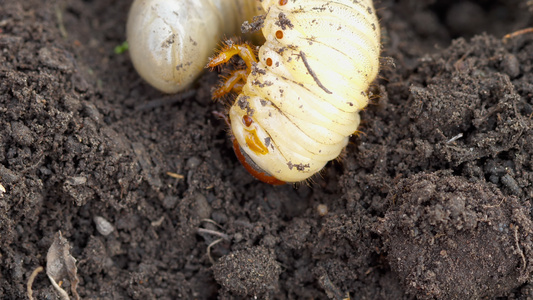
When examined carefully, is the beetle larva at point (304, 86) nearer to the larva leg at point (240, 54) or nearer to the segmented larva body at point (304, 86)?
the segmented larva body at point (304, 86)

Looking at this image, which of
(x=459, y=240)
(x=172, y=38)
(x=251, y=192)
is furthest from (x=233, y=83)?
(x=459, y=240)

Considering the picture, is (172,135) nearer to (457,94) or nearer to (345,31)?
(345,31)

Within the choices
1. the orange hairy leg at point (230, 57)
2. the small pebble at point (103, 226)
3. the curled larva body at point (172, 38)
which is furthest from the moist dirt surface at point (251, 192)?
the orange hairy leg at point (230, 57)

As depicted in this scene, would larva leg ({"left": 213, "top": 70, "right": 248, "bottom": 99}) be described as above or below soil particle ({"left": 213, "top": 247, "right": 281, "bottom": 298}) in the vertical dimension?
above

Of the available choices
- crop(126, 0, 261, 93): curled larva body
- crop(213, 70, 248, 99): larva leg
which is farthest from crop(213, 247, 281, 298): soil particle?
crop(126, 0, 261, 93): curled larva body

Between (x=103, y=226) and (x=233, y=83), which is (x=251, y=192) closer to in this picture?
(x=233, y=83)

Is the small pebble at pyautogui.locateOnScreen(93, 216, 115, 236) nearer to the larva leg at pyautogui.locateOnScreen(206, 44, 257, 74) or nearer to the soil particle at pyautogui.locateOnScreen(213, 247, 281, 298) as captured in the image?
the soil particle at pyautogui.locateOnScreen(213, 247, 281, 298)

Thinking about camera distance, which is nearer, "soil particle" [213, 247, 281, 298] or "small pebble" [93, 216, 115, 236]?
"soil particle" [213, 247, 281, 298]
